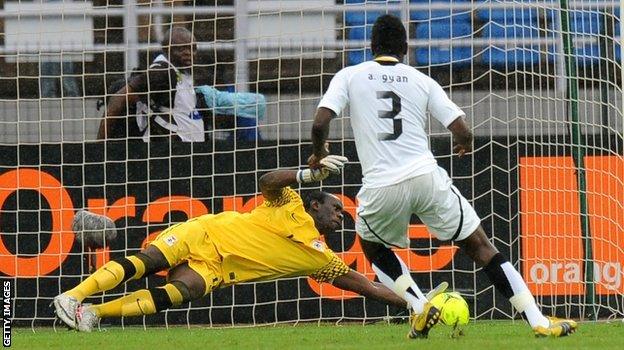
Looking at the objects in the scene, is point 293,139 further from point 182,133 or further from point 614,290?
point 614,290

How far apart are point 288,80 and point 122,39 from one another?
1613 millimetres

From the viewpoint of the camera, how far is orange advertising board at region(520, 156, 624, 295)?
1250 centimetres

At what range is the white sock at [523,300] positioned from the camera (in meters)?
8.71

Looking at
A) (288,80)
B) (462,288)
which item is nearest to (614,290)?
(462,288)

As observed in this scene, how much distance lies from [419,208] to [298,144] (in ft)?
12.8

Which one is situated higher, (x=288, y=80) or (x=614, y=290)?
(x=288, y=80)

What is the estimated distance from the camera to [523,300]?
8773 mm

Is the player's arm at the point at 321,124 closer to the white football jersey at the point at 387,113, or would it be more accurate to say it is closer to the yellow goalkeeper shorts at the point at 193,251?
the white football jersey at the point at 387,113

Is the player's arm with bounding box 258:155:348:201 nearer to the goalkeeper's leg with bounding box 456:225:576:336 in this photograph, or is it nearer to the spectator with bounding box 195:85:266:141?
the goalkeeper's leg with bounding box 456:225:576:336

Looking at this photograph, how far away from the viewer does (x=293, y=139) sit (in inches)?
506

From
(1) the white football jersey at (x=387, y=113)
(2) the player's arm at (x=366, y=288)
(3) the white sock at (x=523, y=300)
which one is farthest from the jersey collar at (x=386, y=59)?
(2) the player's arm at (x=366, y=288)

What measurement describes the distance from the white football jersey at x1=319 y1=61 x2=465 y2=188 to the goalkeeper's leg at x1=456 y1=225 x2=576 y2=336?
0.58 metres

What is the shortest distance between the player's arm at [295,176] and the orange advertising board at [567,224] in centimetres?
258

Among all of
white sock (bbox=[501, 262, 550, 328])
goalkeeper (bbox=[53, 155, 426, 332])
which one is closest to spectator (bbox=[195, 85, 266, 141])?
goalkeeper (bbox=[53, 155, 426, 332])
